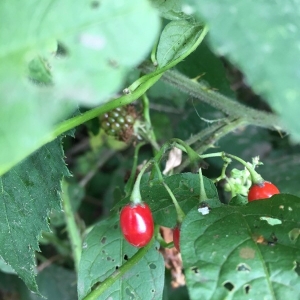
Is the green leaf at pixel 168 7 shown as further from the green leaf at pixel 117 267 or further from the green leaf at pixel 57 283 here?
the green leaf at pixel 57 283

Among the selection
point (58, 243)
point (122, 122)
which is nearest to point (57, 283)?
point (58, 243)

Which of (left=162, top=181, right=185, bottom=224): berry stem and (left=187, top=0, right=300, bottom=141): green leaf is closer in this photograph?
(left=187, top=0, right=300, bottom=141): green leaf

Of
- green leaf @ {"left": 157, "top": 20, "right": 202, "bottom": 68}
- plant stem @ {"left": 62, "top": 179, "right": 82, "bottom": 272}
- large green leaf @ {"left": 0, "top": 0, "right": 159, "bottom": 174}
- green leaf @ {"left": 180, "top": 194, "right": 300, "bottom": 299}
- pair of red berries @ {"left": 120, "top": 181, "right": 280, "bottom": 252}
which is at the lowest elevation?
plant stem @ {"left": 62, "top": 179, "right": 82, "bottom": 272}

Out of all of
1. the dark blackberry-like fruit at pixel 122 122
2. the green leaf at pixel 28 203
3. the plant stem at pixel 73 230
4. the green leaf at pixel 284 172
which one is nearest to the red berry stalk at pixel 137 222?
the green leaf at pixel 28 203

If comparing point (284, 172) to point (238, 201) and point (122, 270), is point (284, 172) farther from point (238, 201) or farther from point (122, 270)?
point (122, 270)

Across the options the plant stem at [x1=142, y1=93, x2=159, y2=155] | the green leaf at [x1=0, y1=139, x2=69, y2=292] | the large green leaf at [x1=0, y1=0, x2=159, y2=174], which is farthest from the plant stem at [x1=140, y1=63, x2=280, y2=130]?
the large green leaf at [x1=0, y1=0, x2=159, y2=174]

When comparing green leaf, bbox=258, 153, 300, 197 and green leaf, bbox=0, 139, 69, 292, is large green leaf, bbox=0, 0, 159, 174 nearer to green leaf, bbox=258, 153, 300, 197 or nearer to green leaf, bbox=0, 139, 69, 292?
green leaf, bbox=0, 139, 69, 292
